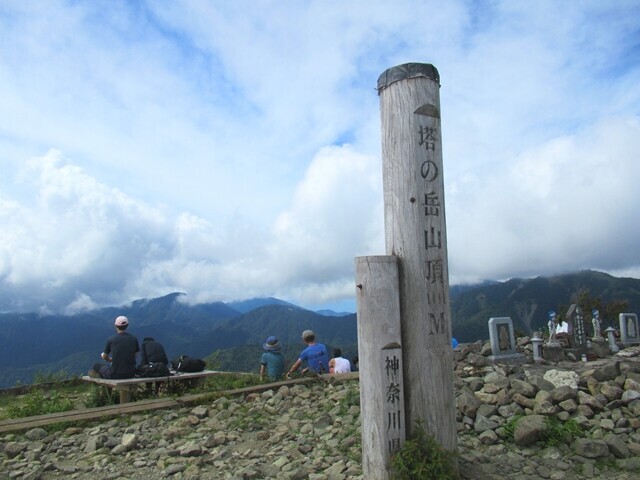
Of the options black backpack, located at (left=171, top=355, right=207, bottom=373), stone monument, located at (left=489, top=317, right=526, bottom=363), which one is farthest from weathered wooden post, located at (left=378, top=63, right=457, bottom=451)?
black backpack, located at (left=171, top=355, right=207, bottom=373)

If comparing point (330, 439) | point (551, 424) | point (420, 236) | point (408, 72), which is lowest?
point (330, 439)

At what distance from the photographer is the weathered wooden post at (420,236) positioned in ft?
15.9

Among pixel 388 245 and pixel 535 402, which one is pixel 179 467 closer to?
pixel 388 245

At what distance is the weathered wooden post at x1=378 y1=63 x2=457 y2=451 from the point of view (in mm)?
4836

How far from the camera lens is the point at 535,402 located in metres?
6.32

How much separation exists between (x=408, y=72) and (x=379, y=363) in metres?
2.86

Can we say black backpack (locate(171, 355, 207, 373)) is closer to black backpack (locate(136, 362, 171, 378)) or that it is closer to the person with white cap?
black backpack (locate(136, 362, 171, 378))

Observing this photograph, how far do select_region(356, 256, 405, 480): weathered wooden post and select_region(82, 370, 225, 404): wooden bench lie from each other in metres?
5.33

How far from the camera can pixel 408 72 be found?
5141 millimetres

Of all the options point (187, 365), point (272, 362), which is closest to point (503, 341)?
point (272, 362)

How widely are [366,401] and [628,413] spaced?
3.70m

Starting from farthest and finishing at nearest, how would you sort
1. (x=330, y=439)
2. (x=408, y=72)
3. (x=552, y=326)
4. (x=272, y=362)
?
(x=552, y=326) < (x=272, y=362) < (x=330, y=439) < (x=408, y=72)

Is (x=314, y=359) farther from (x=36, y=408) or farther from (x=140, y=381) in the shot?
(x=36, y=408)

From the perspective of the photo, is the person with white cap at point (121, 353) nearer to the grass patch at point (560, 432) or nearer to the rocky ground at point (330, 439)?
the rocky ground at point (330, 439)
